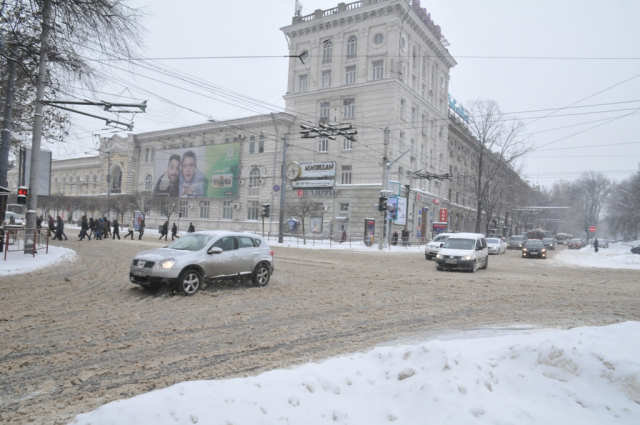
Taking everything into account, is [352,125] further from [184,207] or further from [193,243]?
[193,243]

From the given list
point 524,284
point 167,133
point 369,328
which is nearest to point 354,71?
point 167,133

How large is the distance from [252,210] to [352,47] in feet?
66.7

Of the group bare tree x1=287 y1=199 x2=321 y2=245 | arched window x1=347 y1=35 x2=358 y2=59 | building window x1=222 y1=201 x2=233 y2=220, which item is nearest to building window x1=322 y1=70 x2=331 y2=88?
arched window x1=347 y1=35 x2=358 y2=59

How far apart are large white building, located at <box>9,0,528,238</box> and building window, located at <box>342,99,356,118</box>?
11cm

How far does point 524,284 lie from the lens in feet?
46.0

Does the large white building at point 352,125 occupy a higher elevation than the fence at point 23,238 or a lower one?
higher

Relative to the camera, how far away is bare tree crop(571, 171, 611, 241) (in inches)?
2872

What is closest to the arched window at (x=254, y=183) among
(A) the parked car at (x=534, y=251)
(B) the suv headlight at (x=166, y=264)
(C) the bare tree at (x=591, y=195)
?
(A) the parked car at (x=534, y=251)

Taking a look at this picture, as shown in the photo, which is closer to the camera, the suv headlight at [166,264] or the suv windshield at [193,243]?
the suv headlight at [166,264]

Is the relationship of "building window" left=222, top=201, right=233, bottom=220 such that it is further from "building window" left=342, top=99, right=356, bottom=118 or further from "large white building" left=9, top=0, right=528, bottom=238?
"building window" left=342, top=99, right=356, bottom=118

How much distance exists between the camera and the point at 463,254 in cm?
1767

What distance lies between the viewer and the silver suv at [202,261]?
946 centimetres

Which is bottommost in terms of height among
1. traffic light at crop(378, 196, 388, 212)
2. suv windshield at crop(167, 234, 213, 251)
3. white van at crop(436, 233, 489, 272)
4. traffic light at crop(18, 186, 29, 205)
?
white van at crop(436, 233, 489, 272)

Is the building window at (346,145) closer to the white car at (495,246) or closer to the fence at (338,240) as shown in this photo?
the fence at (338,240)
